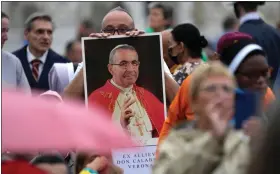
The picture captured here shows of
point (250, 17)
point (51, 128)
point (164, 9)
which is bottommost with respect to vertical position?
point (51, 128)

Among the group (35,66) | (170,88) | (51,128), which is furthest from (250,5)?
(51,128)

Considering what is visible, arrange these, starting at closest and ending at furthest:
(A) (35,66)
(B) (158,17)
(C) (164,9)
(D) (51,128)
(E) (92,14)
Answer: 1. (D) (51,128)
2. (A) (35,66)
3. (B) (158,17)
4. (C) (164,9)
5. (E) (92,14)

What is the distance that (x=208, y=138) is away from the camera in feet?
13.1

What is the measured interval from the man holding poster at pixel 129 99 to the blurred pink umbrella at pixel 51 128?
134 inches

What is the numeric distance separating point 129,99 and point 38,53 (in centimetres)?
391

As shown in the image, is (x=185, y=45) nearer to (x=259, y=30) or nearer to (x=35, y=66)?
(x=259, y=30)

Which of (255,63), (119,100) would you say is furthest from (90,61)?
(255,63)

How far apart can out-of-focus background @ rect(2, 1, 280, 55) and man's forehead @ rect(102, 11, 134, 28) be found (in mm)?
10230

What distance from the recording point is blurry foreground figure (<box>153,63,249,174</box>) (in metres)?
3.97

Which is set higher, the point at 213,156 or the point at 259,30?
the point at 259,30

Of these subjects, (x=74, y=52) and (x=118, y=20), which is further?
(x=74, y=52)

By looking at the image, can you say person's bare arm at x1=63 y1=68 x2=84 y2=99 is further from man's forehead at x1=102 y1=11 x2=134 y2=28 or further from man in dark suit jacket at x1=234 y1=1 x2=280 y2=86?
man in dark suit jacket at x1=234 y1=1 x2=280 y2=86

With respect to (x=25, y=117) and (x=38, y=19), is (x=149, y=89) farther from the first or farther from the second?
(x=38, y=19)

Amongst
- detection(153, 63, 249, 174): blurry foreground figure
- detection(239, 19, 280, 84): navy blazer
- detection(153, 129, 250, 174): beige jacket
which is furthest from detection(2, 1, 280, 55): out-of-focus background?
detection(153, 129, 250, 174): beige jacket
